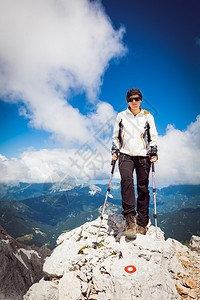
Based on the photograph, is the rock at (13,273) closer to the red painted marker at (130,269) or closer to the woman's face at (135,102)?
the red painted marker at (130,269)

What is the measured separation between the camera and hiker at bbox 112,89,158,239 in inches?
235

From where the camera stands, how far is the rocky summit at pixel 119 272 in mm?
3359

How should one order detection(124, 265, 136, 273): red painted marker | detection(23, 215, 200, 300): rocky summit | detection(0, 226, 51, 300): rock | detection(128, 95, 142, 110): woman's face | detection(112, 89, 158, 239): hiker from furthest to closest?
detection(0, 226, 51, 300): rock < detection(128, 95, 142, 110): woman's face < detection(112, 89, 158, 239): hiker < detection(124, 265, 136, 273): red painted marker < detection(23, 215, 200, 300): rocky summit

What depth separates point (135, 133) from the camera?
6090 mm

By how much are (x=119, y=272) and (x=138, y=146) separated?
4138mm

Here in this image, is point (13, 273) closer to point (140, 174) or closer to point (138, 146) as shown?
point (140, 174)

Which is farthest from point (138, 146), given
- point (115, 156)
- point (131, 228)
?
point (131, 228)

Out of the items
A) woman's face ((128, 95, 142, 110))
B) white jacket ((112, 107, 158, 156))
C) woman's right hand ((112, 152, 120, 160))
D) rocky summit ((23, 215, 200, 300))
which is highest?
woman's face ((128, 95, 142, 110))

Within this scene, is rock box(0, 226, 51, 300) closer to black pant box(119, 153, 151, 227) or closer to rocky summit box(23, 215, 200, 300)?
rocky summit box(23, 215, 200, 300)

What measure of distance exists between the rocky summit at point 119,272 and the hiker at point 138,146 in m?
1.38

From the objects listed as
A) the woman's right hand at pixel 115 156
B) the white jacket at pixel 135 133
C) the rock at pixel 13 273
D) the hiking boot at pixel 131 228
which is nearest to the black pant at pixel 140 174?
the woman's right hand at pixel 115 156

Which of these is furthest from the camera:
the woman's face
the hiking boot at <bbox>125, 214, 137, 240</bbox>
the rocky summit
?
the woman's face

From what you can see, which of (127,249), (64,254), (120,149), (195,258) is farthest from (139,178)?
(64,254)

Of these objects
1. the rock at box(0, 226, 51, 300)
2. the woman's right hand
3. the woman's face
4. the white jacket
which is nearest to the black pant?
the woman's right hand
